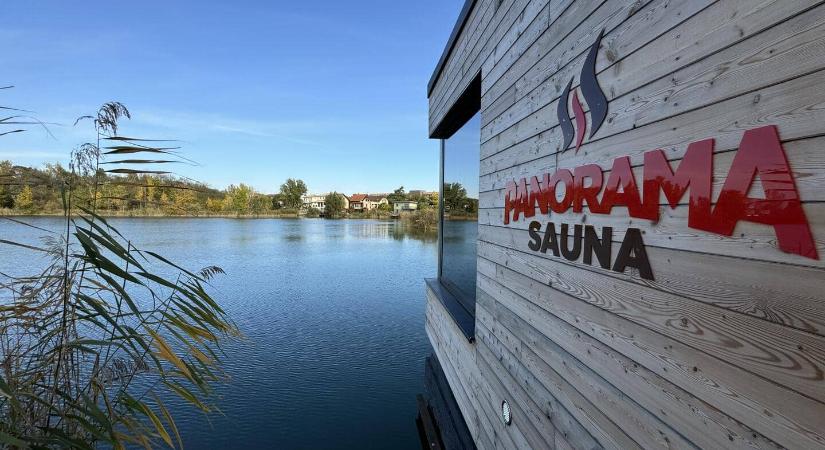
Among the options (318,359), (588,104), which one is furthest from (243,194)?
(588,104)

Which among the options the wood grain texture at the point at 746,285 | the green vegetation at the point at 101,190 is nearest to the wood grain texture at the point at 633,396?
the wood grain texture at the point at 746,285

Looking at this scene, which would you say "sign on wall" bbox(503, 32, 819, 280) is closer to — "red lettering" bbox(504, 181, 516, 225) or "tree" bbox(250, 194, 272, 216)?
"red lettering" bbox(504, 181, 516, 225)

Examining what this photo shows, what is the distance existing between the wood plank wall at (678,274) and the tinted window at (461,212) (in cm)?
185

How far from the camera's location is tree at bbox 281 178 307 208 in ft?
228

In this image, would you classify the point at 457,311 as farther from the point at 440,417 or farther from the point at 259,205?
the point at 259,205

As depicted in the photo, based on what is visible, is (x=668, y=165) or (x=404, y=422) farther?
(x=404, y=422)

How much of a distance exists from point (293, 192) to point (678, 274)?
73.6 m

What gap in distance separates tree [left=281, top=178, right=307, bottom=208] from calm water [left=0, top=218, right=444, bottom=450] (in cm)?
5603

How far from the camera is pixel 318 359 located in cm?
655

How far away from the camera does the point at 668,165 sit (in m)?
1.04

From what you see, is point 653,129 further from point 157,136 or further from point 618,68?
point 157,136

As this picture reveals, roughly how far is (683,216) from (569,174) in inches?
25.0

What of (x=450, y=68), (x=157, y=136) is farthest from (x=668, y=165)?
(x=450, y=68)

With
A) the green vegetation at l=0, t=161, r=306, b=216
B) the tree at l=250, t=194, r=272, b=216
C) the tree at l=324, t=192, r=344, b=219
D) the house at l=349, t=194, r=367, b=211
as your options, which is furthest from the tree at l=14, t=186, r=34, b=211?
the house at l=349, t=194, r=367, b=211
